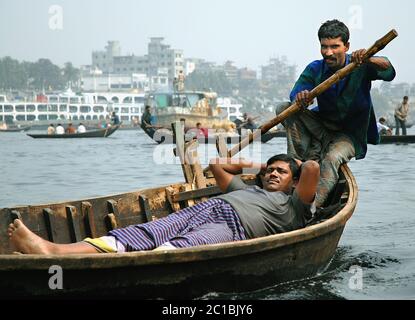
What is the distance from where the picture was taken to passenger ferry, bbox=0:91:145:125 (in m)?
105

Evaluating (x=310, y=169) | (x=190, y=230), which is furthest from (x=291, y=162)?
(x=190, y=230)

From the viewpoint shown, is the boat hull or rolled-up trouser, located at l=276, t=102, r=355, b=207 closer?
the boat hull

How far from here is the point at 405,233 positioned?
31.0 feet

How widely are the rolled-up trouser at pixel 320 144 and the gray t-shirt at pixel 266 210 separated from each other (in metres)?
1.09

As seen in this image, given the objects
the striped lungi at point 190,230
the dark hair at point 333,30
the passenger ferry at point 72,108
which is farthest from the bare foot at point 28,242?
the passenger ferry at point 72,108

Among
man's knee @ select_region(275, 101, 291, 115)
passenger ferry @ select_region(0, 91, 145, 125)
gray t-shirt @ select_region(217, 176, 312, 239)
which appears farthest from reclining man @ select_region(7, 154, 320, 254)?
passenger ferry @ select_region(0, 91, 145, 125)

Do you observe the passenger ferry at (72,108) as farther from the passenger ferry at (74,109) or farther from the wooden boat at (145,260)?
the wooden boat at (145,260)

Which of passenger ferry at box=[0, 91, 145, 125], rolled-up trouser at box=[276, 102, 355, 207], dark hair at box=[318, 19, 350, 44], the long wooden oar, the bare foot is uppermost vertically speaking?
dark hair at box=[318, 19, 350, 44]

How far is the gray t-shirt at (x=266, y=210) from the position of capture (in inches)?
229

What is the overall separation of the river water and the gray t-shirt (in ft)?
1.44

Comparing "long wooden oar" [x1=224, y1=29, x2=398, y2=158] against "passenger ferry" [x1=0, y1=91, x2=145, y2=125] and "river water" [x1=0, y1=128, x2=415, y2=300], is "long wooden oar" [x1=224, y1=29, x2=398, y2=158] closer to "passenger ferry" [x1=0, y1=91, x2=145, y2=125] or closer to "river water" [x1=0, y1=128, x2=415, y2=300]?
"river water" [x1=0, y1=128, x2=415, y2=300]
